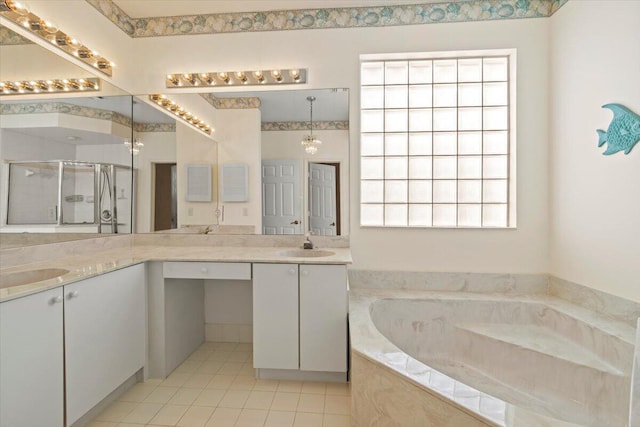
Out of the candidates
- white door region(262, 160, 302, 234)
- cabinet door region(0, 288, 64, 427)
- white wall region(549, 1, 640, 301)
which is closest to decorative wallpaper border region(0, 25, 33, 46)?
cabinet door region(0, 288, 64, 427)

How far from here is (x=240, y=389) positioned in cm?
206

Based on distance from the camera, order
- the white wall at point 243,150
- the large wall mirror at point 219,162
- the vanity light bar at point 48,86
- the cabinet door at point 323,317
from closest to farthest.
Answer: the vanity light bar at point 48,86, the cabinet door at point 323,317, the large wall mirror at point 219,162, the white wall at point 243,150

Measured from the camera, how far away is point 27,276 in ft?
5.47

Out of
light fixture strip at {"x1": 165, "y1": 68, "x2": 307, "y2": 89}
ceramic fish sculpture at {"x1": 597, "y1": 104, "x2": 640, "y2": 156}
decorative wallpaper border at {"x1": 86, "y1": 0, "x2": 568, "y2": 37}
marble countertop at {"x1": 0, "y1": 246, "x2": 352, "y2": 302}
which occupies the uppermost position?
decorative wallpaper border at {"x1": 86, "y1": 0, "x2": 568, "y2": 37}

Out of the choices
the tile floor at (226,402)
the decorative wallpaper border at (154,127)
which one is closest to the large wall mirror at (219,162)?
the decorative wallpaper border at (154,127)

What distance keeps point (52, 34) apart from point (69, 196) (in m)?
1.02

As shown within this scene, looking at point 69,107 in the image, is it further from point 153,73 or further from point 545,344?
point 545,344

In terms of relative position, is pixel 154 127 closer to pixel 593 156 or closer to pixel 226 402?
pixel 226 402

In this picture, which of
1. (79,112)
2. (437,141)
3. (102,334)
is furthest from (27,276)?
(437,141)

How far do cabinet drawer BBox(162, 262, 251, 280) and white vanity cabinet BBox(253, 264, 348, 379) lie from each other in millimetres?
87

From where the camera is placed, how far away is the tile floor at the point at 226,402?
1.76 metres

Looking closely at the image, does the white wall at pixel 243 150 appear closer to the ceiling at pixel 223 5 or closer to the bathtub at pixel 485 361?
the ceiling at pixel 223 5

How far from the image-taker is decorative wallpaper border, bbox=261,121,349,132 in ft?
8.38

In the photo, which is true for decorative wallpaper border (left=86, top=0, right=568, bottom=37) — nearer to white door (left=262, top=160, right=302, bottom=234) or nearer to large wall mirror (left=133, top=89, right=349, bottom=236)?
large wall mirror (left=133, top=89, right=349, bottom=236)
